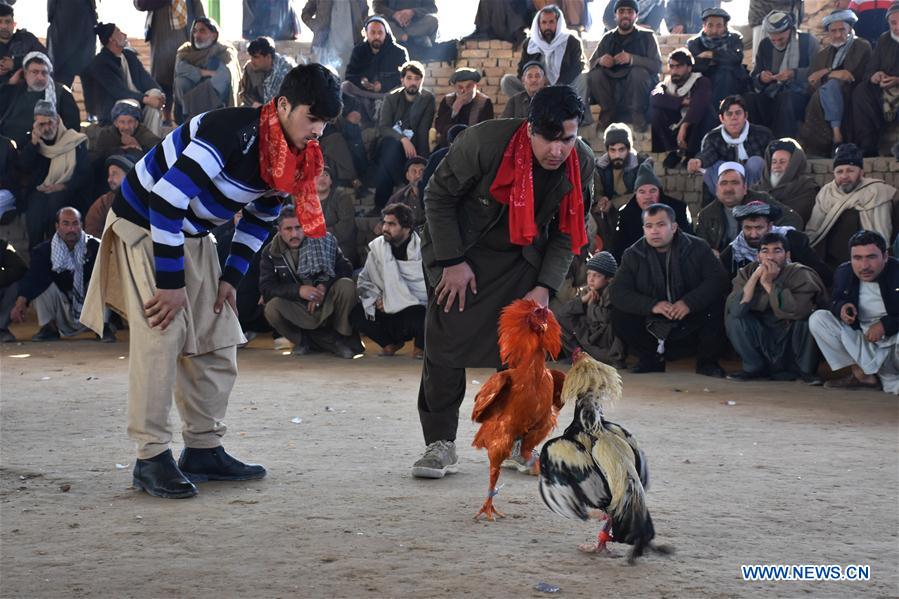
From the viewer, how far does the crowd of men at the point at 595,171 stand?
31.6 feet

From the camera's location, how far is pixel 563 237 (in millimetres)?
5402

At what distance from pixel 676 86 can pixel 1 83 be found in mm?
7967

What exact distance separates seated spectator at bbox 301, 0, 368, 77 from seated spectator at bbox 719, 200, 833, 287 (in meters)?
6.88

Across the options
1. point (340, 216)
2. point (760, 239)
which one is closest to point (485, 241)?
point (760, 239)

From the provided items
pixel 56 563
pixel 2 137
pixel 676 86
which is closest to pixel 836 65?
pixel 676 86

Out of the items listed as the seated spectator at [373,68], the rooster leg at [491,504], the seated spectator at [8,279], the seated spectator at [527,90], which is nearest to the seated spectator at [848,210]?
the seated spectator at [527,90]

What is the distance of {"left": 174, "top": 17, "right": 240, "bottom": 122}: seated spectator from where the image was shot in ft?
46.3

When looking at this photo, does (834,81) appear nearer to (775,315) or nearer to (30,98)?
(775,315)

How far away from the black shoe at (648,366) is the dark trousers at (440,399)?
432cm

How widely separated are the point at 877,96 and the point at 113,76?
8952mm

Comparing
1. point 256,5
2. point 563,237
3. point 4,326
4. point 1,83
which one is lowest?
point 4,326

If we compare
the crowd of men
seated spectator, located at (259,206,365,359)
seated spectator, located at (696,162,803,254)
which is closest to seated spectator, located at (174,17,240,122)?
the crowd of men

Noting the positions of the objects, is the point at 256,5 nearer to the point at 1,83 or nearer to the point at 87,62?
the point at 87,62

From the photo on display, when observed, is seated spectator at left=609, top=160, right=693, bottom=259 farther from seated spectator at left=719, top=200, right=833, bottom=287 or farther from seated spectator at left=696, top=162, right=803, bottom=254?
seated spectator at left=719, top=200, right=833, bottom=287
